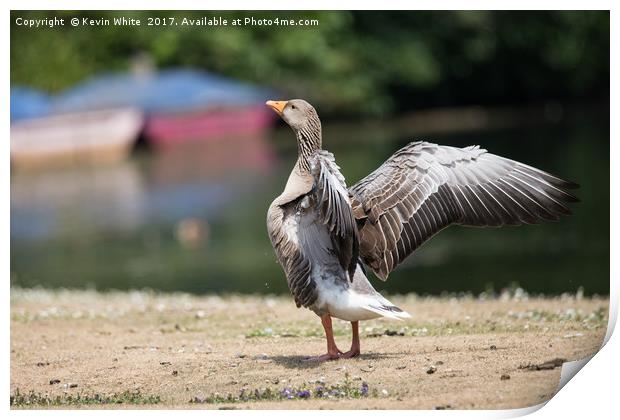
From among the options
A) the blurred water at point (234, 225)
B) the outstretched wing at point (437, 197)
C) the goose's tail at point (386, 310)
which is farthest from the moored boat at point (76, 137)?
the goose's tail at point (386, 310)

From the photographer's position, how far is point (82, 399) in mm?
7961

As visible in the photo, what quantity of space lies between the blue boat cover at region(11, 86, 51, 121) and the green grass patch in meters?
8.86

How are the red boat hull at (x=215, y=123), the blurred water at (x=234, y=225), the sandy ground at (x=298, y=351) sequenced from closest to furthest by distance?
the sandy ground at (x=298, y=351) < the blurred water at (x=234, y=225) < the red boat hull at (x=215, y=123)

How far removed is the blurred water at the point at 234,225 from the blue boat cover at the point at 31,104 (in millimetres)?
1323

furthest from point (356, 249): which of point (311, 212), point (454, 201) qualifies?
point (454, 201)

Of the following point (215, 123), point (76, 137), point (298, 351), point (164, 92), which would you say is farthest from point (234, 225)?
point (298, 351)

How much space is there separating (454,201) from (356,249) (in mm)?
1050

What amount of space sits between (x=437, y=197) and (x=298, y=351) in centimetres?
175

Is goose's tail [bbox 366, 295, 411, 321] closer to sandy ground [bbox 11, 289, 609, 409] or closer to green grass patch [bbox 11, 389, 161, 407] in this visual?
sandy ground [bbox 11, 289, 609, 409]

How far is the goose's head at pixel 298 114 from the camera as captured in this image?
26.7 feet

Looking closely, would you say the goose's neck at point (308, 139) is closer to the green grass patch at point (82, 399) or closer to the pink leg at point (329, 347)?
the pink leg at point (329, 347)

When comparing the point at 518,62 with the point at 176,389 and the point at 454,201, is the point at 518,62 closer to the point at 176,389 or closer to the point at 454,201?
the point at 454,201

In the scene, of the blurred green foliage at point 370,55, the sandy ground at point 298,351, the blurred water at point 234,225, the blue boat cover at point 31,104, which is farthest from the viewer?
the blue boat cover at point 31,104

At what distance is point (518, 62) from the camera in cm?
1531
